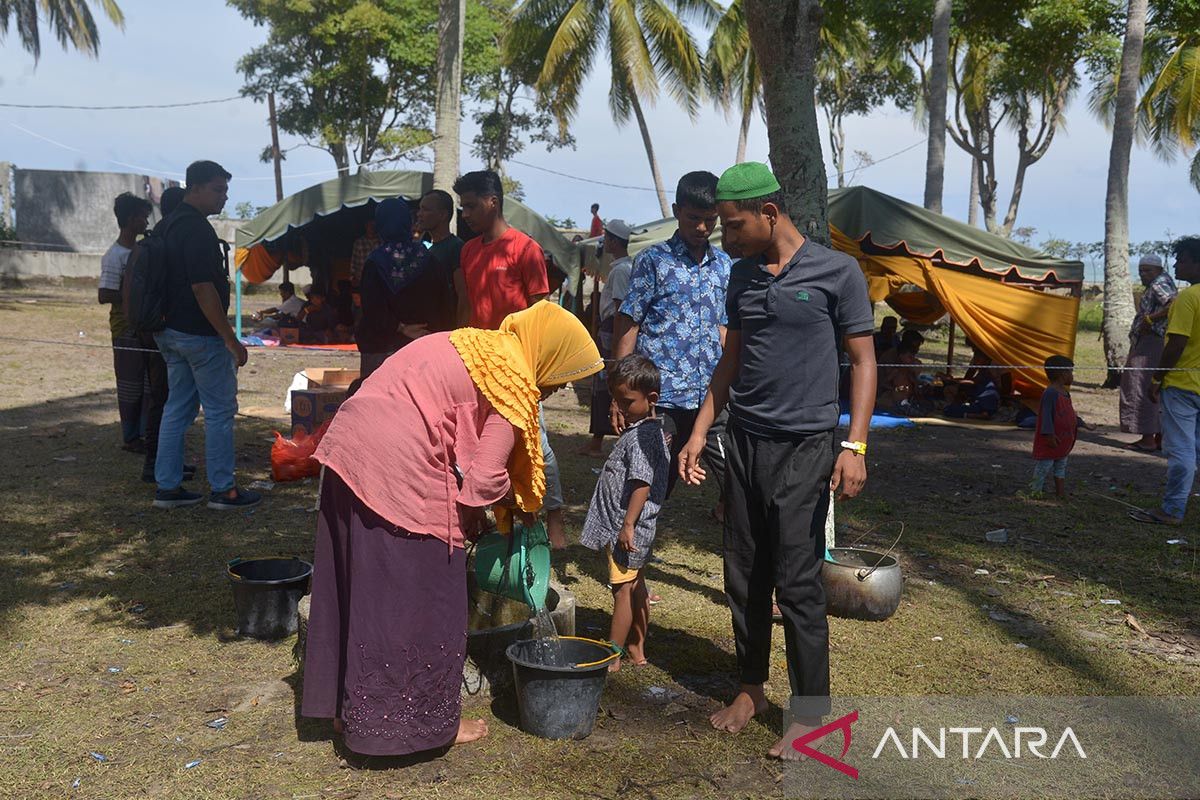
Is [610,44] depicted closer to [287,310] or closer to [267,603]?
[287,310]

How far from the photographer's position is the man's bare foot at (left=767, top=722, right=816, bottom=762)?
3568 mm

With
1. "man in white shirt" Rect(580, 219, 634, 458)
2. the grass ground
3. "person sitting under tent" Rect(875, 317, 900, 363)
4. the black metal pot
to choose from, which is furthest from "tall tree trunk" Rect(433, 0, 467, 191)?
the black metal pot

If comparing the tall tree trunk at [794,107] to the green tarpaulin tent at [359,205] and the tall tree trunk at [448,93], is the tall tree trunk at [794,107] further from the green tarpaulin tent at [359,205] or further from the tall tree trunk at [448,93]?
the green tarpaulin tent at [359,205]

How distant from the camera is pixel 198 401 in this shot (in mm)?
6555

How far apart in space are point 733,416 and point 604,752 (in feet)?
4.29

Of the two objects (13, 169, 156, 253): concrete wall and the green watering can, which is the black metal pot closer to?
the green watering can

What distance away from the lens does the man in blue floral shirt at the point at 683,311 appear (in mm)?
4758

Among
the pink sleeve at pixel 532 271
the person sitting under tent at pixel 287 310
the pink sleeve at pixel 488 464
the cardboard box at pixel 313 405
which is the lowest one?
the cardboard box at pixel 313 405

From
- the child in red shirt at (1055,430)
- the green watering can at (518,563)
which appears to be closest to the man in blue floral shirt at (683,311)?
the green watering can at (518,563)

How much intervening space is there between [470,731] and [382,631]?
614mm

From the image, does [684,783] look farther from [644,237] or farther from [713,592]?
[644,237]

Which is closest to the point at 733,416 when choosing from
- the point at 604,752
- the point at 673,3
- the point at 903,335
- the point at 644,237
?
the point at 604,752

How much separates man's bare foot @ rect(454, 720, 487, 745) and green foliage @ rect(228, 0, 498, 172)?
30905mm

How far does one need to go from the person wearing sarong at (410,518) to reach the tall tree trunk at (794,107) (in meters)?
3.21
